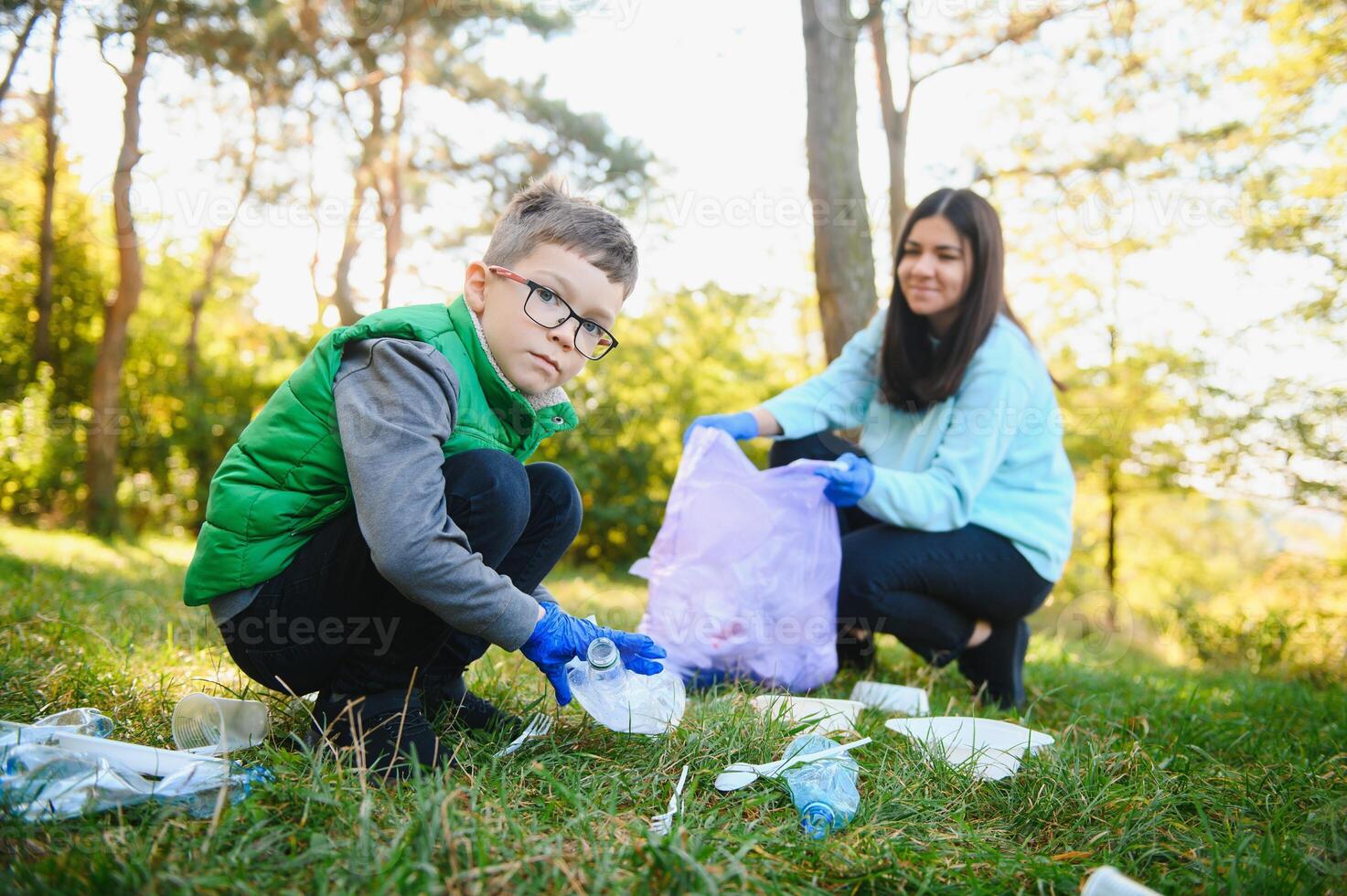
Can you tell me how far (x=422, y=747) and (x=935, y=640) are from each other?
67.9 inches

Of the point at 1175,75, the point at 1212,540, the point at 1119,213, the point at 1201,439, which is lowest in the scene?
the point at 1212,540

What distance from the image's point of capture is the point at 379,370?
1461 mm

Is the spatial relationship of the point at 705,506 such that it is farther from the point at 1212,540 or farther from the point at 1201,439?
the point at 1212,540

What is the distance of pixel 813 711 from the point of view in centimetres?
204

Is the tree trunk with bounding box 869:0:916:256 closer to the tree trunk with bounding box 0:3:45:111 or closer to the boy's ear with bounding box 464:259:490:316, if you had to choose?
the boy's ear with bounding box 464:259:490:316

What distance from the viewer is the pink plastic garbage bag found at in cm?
248

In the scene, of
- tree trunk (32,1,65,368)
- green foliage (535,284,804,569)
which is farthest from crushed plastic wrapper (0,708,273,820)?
tree trunk (32,1,65,368)

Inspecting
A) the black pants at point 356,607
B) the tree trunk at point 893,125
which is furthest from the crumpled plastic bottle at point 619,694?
the tree trunk at point 893,125

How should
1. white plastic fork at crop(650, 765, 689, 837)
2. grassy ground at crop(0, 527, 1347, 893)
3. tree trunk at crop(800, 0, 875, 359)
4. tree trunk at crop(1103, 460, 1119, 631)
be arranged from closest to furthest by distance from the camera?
grassy ground at crop(0, 527, 1347, 893) → white plastic fork at crop(650, 765, 689, 837) → tree trunk at crop(800, 0, 875, 359) → tree trunk at crop(1103, 460, 1119, 631)

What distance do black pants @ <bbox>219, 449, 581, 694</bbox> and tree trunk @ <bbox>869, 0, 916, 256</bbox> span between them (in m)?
6.26

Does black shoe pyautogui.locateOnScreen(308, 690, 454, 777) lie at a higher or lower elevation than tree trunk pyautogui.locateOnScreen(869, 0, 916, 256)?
lower

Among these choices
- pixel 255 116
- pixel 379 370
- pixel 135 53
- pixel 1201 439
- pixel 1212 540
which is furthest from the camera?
pixel 1212 540

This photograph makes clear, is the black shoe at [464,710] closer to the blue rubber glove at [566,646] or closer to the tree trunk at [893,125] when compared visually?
the blue rubber glove at [566,646]

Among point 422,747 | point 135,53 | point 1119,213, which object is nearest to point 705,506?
point 422,747
